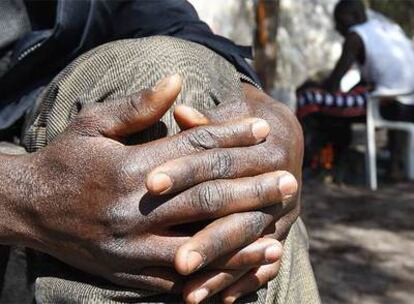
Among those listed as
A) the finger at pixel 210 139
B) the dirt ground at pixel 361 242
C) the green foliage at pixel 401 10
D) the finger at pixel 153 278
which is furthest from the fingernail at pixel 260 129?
the green foliage at pixel 401 10

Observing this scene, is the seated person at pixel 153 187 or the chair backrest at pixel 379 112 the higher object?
the seated person at pixel 153 187

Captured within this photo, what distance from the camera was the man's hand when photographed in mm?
1066

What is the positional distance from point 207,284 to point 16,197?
1.02ft

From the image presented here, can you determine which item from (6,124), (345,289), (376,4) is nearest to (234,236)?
(6,124)

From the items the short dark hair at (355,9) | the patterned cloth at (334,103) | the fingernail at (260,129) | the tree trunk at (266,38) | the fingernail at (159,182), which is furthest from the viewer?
the short dark hair at (355,9)

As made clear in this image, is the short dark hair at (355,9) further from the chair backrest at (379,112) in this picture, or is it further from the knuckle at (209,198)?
the knuckle at (209,198)

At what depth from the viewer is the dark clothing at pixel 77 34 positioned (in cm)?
159

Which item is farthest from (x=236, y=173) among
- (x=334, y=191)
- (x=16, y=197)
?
(x=334, y=191)

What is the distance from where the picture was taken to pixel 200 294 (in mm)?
1109

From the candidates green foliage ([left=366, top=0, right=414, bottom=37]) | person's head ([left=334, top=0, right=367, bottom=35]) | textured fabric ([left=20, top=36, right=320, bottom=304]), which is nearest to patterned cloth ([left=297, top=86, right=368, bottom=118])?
person's head ([left=334, top=0, right=367, bottom=35])

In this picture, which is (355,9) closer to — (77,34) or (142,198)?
(77,34)

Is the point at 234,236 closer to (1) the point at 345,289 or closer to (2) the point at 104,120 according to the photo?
(2) the point at 104,120

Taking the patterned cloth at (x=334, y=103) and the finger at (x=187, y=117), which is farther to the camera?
the patterned cloth at (x=334, y=103)

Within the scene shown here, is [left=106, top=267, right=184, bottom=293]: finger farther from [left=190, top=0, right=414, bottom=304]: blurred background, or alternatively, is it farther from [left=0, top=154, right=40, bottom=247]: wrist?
[left=190, top=0, right=414, bottom=304]: blurred background
